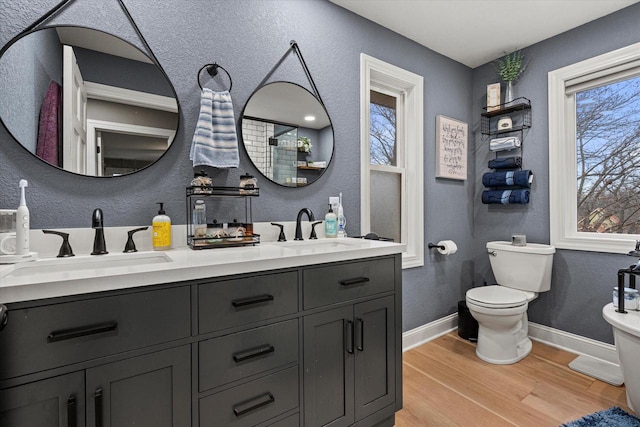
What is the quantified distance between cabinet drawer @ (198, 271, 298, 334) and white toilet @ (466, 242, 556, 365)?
163 centimetres

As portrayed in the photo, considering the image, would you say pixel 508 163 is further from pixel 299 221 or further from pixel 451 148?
pixel 299 221

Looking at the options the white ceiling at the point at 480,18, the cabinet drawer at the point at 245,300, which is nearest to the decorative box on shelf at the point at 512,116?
the white ceiling at the point at 480,18

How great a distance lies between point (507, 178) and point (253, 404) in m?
2.64

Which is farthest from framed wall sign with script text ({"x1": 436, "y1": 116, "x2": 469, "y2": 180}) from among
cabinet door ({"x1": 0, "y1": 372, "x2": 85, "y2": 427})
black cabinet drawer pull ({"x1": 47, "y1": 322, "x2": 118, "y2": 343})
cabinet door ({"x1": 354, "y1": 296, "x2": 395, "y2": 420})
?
cabinet door ({"x1": 0, "y1": 372, "x2": 85, "y2": 427})

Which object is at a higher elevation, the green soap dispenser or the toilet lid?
the green soap dispenser

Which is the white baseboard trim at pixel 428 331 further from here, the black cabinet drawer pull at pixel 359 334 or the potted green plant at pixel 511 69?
the potted green plant at pixel 511 69

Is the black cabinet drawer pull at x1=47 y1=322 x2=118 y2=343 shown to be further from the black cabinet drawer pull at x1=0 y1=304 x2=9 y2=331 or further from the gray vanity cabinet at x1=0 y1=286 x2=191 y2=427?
the black cabinet drawer pull at x1=0 y1=304 x2=9 y2=331

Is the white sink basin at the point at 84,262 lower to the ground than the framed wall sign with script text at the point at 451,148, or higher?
lower

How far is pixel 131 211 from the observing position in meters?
1.45

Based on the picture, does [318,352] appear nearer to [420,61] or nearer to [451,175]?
[451,175]

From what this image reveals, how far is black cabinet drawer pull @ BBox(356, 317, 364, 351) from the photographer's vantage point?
143 cm

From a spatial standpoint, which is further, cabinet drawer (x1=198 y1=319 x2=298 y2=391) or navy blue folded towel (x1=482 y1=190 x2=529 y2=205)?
navy blue folded towel (x1=482 y1=190 x2=529 y2=205)

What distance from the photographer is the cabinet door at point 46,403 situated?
0.78 meters

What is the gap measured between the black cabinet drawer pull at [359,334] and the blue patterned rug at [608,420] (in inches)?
45.3
